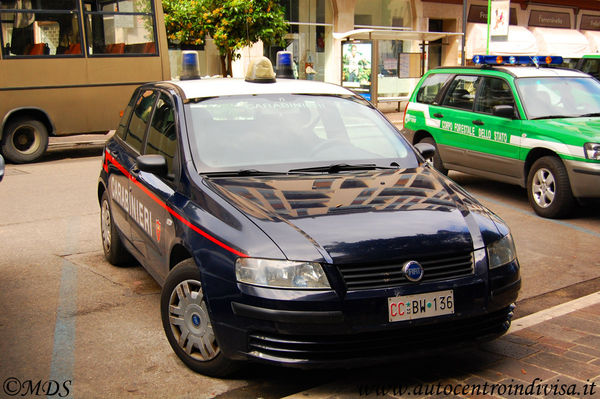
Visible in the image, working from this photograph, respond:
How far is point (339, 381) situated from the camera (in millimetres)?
3787

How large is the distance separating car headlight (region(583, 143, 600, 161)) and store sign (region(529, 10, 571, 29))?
2762 centimetres

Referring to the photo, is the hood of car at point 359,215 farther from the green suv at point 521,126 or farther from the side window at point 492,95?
the side window at point 492,95

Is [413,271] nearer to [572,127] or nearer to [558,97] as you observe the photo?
[572,127]

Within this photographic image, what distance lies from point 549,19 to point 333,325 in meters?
34.1

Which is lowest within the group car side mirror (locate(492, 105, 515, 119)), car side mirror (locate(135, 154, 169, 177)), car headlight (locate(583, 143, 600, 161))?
car headlight (locate(583, 143, 600, 161))

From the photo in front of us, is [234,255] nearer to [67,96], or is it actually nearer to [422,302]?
[422,302]

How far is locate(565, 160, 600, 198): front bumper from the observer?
7.76m

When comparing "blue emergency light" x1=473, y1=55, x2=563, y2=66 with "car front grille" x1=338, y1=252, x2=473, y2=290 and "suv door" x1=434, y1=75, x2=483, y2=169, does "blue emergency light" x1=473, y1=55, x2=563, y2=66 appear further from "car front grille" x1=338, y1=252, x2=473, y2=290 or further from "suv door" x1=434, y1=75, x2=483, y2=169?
"car front grille" x1=338, y1=252, x2=473, y2=290

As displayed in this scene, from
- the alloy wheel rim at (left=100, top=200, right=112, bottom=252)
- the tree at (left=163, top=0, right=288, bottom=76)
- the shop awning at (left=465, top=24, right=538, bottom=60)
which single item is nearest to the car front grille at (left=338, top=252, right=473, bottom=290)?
the alloy wheel rim at (left=100, top=200, right=112, bottom=252)

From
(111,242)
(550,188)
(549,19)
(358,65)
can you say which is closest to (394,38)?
(358,65)

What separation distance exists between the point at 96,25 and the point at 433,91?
6.73 meters

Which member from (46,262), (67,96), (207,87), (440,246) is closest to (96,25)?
(67,96)

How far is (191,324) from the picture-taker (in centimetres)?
387

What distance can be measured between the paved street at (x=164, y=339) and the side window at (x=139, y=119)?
1.11 meters
